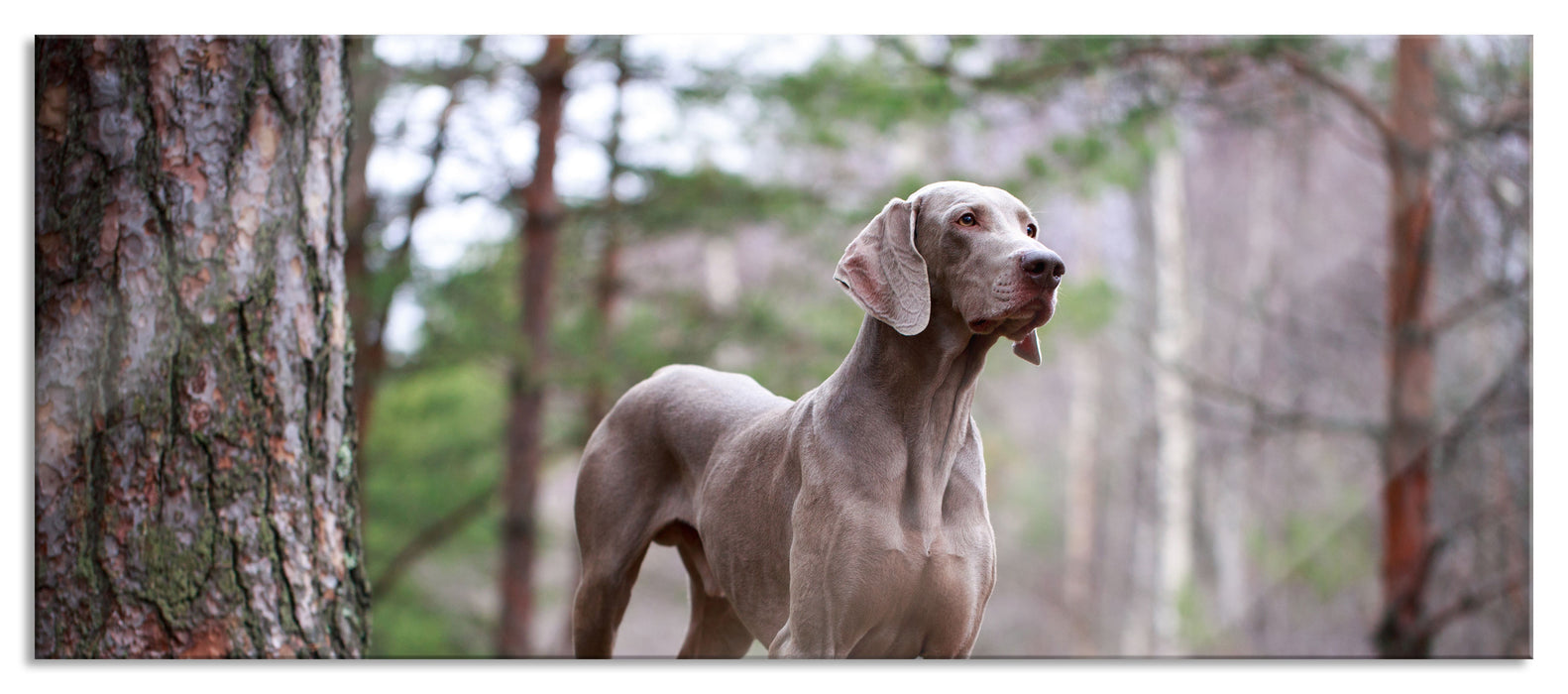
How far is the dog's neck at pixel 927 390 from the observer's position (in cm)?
171

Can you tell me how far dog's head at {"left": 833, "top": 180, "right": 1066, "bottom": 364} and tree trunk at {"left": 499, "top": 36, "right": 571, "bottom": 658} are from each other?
4588 millimetres

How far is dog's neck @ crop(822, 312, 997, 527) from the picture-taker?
1706 millimetres

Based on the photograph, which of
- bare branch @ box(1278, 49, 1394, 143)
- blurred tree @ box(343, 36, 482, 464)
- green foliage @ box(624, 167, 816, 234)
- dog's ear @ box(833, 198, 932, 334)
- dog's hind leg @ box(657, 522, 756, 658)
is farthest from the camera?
green foliage @ box(624, 167, 816, 234)

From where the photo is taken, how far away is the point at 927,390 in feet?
5.66

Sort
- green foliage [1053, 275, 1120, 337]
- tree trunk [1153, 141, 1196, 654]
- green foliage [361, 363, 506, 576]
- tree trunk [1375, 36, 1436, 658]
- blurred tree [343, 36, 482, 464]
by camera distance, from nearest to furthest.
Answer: tree trunk [1375, 36, 1436, 658] → blurred tree [343, 36, 482, 464] → green foliage [1053, 275, 1120, 337] → green foliage [361, 363, 506, 576] → tree trunk [1153, 141, 1196, 654]

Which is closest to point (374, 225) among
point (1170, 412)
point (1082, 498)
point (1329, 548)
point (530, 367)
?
point (530, 367)

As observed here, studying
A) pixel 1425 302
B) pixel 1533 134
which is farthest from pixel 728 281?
pixel 1533 134

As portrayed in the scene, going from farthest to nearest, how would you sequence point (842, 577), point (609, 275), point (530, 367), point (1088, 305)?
point (609, 275)
point (1088, 305)
point (530, 367)
point (842, 577)

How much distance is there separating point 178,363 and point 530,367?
151 inches

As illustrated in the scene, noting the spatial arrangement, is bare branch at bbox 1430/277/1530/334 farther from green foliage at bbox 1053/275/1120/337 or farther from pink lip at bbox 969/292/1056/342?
pink lip at bbox 969/292/1056/342

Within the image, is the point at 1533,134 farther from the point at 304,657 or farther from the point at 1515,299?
the point at 304,657

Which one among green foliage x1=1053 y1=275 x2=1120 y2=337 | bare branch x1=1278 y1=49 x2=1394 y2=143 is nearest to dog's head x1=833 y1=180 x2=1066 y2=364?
bare branch x1=1278 y1=49 x2=1394 y2=143

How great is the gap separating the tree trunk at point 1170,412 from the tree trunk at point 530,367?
4586 mm

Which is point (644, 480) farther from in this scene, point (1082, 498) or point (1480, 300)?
point (1082, 498)
